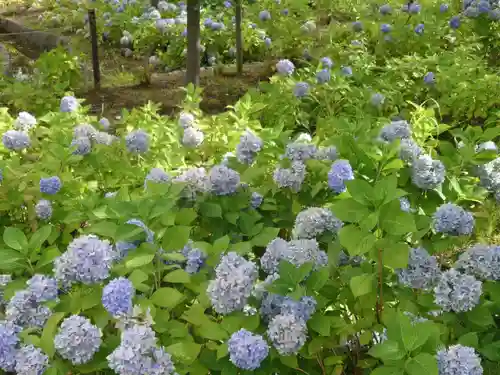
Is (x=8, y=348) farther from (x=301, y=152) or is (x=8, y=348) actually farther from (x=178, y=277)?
(x=301, y=152)

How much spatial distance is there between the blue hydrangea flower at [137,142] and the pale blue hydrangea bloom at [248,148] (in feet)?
1.53

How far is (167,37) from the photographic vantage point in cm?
601

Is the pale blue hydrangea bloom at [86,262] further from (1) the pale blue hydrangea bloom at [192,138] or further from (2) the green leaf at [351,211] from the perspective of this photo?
(1) the pale blue hydrangea bloom at [192,138]

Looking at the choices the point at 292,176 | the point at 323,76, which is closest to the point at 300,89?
the point at 323,76

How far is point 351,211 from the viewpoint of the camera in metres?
1.46

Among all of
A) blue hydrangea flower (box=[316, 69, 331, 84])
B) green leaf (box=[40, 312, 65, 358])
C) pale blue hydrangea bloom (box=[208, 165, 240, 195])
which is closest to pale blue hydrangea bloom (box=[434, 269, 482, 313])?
pale blue hydrangea bloom (box=[208, 165, 240, 195])

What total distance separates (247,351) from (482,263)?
0.65 metres

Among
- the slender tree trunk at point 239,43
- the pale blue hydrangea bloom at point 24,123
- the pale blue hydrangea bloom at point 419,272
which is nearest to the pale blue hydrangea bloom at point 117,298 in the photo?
the pale blue hydrangea bloom at point 419,272

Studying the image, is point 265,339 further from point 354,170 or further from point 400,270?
point 354,170

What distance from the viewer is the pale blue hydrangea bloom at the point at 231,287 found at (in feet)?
4.66

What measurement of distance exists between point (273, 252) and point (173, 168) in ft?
A: 3.52

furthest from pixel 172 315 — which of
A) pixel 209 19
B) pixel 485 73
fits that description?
pixel 209 19

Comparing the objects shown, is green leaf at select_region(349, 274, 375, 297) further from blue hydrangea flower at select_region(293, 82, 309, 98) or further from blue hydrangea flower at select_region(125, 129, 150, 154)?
blue hydrangea flower at select_region(293, 82, 309, 98)

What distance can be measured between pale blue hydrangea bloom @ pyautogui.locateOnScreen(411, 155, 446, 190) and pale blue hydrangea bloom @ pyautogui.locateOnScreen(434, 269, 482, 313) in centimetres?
35
